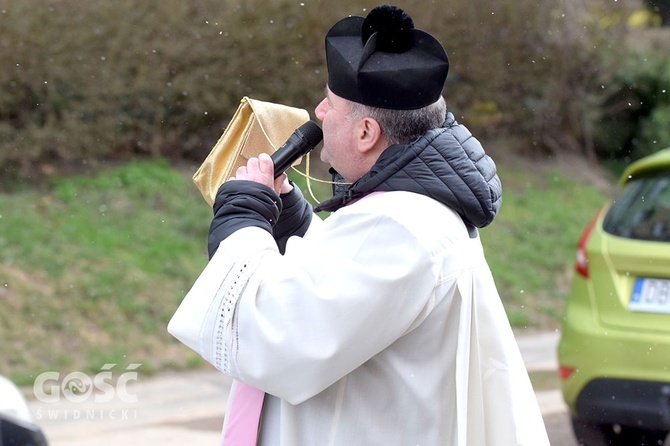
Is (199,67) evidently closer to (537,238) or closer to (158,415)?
(158,415)

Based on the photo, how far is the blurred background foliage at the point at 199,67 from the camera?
794 cm

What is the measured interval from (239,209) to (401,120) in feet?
1.33

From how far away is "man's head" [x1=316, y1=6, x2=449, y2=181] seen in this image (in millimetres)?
2051

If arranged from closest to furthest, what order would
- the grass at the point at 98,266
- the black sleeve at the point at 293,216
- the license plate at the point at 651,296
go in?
the black sleeve at the point at 293,216, the license plate at the point at 651,296, the grass at the point at 98,266

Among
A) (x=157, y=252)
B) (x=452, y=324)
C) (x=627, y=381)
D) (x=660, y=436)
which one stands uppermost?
(x=452, y=324)

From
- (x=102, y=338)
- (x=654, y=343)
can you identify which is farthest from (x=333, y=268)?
(x=102, y=338)

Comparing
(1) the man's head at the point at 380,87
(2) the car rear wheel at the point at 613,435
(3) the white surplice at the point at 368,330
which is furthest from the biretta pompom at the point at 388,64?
(2) the car rear wheel at the point at 613,435

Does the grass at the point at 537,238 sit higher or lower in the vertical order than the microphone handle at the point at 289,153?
lower

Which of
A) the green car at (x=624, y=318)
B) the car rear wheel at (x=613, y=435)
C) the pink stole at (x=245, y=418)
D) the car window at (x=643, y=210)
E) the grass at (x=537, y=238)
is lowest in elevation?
the grass at (x=537, y=238)

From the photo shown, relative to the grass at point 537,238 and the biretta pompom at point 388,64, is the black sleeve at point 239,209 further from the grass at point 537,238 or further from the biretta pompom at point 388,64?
the grass at point 537,238

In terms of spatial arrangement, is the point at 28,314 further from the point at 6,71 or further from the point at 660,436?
the point at 660,436

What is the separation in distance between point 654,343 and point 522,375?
8.32ft

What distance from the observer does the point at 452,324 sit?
2.01m

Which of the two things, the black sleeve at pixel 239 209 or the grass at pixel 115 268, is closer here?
the black sleeve at pixel 239 209
